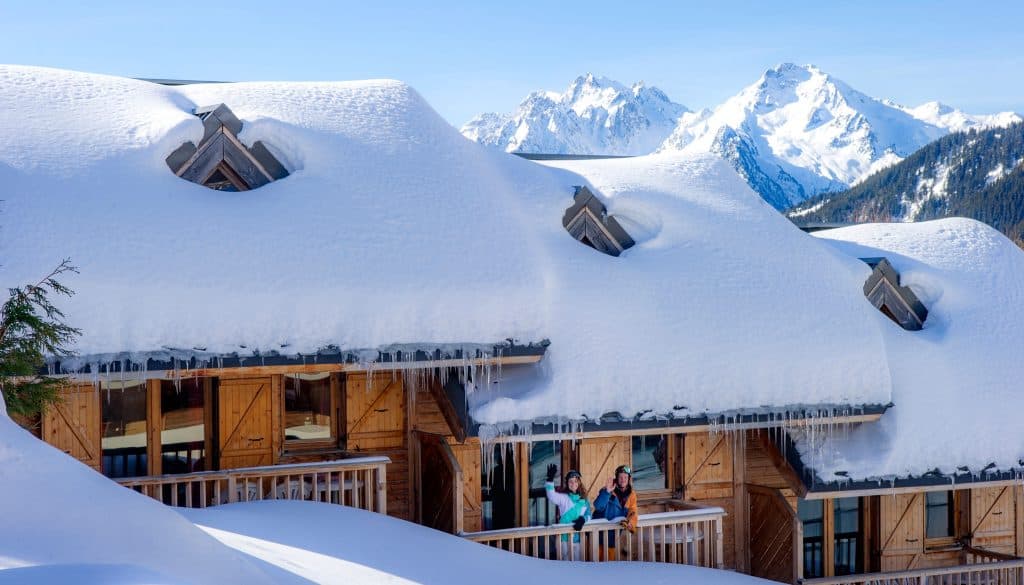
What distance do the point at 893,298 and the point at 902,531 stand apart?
3.98 meters

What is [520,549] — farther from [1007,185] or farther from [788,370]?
[1007,185]

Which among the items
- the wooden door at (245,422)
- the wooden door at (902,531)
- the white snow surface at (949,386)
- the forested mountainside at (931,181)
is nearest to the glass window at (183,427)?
the wooden door at (245,422)

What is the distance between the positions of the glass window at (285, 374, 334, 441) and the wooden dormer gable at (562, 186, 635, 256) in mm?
4439

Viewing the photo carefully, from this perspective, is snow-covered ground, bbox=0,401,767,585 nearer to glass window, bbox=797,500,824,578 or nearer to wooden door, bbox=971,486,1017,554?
glass window, bbox=797,500,824,578

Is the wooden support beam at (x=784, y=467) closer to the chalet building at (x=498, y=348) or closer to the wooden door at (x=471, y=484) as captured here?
the chalet building at (x=498, y=348)

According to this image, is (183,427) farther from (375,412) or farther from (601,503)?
(601,503)

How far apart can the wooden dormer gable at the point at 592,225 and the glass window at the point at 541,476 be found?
319cm

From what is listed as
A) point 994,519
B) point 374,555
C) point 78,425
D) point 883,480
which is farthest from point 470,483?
point 994,519

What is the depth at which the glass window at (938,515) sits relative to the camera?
56.9 ft

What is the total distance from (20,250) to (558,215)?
7713mm

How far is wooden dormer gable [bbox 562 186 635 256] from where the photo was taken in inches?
623

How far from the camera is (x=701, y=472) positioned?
54.0 feet

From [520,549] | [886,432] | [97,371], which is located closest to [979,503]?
[886,432]

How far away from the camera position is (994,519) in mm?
17422
